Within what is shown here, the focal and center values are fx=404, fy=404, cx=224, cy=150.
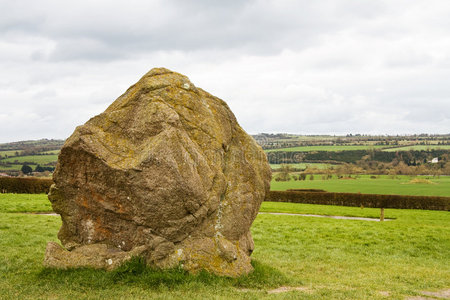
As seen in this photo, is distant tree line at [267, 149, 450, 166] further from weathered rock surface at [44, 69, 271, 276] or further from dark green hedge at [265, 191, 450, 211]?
weathered rock surface at [44, 69, 271, 276]

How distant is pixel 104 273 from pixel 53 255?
5.19 feet

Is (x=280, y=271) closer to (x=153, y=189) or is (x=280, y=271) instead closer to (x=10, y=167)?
(x=153, y=189)

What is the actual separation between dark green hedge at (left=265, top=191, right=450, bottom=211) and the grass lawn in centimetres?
3043

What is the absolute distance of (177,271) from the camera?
32.1ft

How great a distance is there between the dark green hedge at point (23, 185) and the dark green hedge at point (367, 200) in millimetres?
31314

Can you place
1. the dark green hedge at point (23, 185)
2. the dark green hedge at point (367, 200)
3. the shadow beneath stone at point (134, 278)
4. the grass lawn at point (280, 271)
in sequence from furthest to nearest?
1. the dark green hedge at point (367, 200)
2. the dark green hedge at point (23, 185)
3. the shadow beneath stone at point (134, 278)
4. the grass lawn at point (280, 271)

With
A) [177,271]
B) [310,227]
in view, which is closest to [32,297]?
[177,271]

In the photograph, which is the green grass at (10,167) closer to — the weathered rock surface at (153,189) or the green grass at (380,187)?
the green grass at (380,187)

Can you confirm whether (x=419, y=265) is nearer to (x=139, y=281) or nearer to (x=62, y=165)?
(x=139, y=281)

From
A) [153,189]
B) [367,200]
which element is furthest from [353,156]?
[153,189]

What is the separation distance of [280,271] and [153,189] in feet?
16.7

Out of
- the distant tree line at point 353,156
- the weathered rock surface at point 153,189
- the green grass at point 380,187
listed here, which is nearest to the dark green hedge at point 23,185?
the weathered rock surface at point 153,189

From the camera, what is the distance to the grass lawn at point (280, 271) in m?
9.10

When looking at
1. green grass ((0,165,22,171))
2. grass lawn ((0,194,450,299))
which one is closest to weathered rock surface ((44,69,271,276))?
grass lawn ((0,194,450,299))
